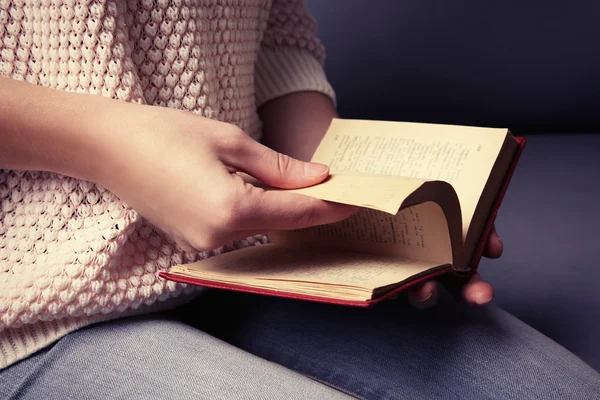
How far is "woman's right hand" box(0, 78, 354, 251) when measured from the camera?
0.54 metres

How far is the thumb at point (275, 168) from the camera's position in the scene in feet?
1.87

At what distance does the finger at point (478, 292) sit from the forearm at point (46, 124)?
40 centimetres

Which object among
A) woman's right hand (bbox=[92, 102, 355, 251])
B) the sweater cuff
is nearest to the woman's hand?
woman's right hand (bbox=[92, 102, 355, 251])

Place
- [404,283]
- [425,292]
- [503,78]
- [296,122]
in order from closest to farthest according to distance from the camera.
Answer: [404,283]
[425,292]
[296,122]
[503,78]

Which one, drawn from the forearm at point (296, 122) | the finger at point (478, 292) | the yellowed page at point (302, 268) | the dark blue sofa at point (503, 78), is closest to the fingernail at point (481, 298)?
the finger at point (478, 292)

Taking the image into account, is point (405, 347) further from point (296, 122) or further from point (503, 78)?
point (503, 78)

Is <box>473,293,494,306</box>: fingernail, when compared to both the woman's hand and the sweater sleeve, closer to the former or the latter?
the woman's hand

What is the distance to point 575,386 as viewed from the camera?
0.65m

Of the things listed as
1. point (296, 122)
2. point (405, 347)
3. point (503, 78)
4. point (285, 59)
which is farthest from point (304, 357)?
point (503, 78)

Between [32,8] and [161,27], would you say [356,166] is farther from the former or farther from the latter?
[32,8]

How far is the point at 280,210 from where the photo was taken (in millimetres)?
538

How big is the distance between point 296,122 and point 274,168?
0.32 metres

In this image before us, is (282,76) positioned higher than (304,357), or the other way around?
(282,76)

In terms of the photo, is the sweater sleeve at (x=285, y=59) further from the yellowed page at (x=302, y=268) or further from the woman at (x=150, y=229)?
the yellowed page at (x=302, y=268)
